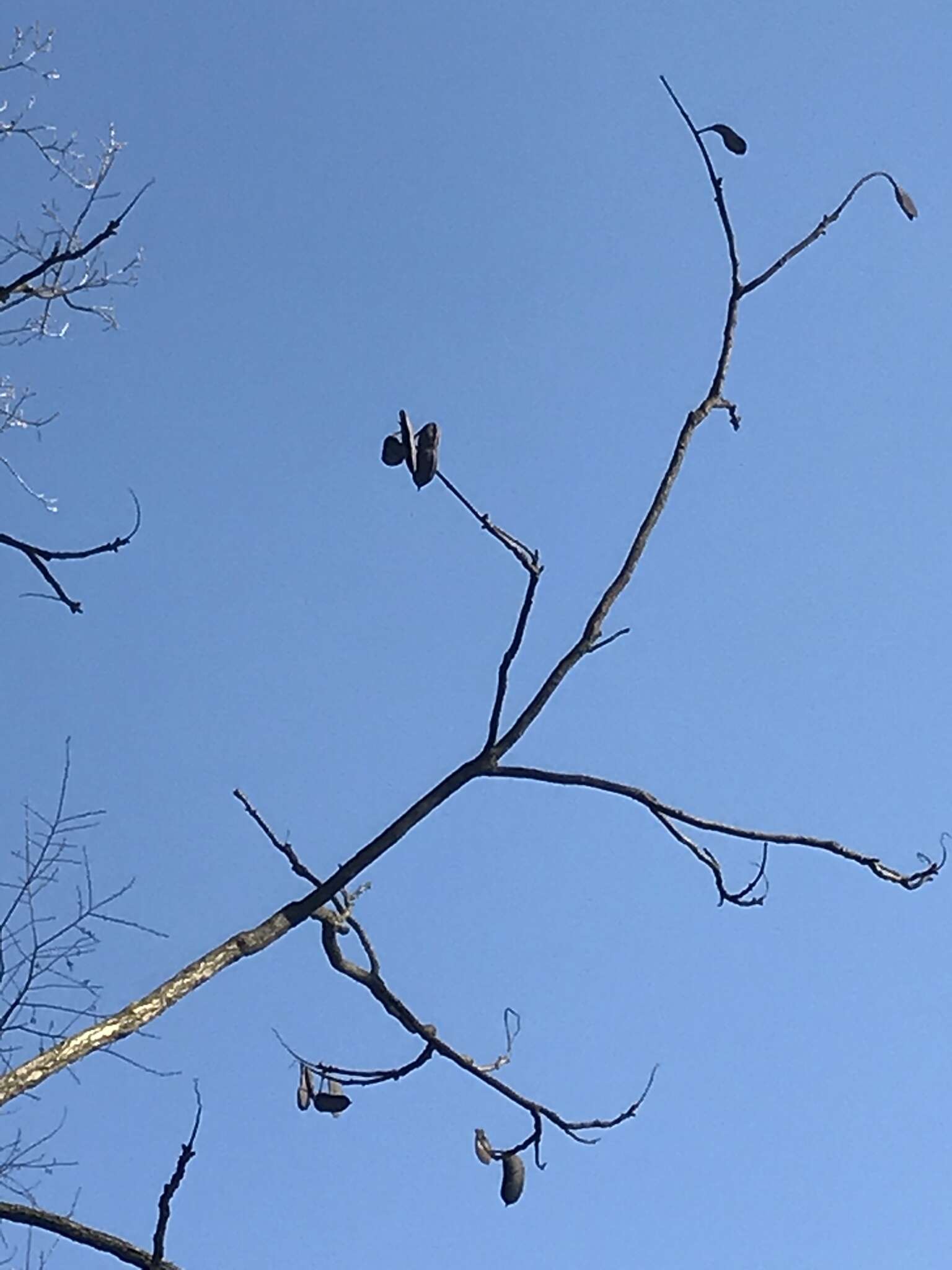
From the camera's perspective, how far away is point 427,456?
9.36ft

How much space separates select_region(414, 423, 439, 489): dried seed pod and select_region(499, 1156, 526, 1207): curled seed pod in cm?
186

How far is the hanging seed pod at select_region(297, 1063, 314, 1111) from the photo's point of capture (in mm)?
Result: 3748

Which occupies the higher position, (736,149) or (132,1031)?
(736,149)

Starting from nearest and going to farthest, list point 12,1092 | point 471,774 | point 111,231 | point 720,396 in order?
1. point 12,1092
2. point 471,774
3. point 720,396
4. point 111,231

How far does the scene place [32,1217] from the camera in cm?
338

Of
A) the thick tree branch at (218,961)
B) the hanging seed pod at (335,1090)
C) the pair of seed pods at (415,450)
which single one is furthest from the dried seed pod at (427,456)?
the hanging seed pod at (335,1090)

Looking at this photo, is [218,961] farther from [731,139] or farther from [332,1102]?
[731,139]

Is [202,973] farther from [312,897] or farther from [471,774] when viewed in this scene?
[471,774]

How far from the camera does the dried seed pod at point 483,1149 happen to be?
3.76 m

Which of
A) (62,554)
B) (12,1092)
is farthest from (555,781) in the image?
(62,554)

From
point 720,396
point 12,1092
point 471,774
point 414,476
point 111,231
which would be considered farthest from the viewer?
point 111,231

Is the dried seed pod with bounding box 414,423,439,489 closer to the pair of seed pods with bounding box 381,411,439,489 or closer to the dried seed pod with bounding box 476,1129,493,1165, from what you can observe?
the pair of seed pods with bounding box 381,411,439,489

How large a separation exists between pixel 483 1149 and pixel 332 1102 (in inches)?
16.2

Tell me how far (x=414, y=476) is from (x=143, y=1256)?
1834mm
